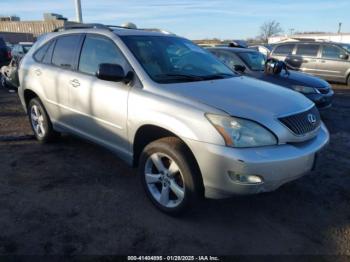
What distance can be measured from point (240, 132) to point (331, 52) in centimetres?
1143

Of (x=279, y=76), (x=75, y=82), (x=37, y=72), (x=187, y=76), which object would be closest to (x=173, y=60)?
(x=187, y=76)

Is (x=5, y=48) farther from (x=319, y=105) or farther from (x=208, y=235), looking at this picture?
(x=208, y=235)

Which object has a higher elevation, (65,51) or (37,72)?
(65,51)

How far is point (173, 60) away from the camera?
3.89 meters

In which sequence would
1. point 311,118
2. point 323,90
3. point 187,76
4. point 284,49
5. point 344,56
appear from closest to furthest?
point 311,118
point 187,76
point 323,90
point 344,56
point 284,49

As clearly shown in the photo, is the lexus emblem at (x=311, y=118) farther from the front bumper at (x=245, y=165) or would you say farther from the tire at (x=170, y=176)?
the tire at (x=170, y=176)

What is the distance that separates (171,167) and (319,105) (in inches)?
194

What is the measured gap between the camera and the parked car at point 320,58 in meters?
12.3

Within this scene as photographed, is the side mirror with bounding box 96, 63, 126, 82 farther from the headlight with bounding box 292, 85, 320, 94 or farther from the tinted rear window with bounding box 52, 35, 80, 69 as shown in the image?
the headlight with bounding box 292, 85, 320, 94

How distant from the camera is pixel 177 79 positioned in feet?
11.6

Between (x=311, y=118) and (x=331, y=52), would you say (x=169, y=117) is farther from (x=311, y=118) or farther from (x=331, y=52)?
(x=331, y=52)

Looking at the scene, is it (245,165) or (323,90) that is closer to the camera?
(245,165)

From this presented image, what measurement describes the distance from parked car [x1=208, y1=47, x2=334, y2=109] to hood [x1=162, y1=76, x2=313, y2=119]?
9.46 ft

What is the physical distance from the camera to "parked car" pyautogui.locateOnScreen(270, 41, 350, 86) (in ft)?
40.3
